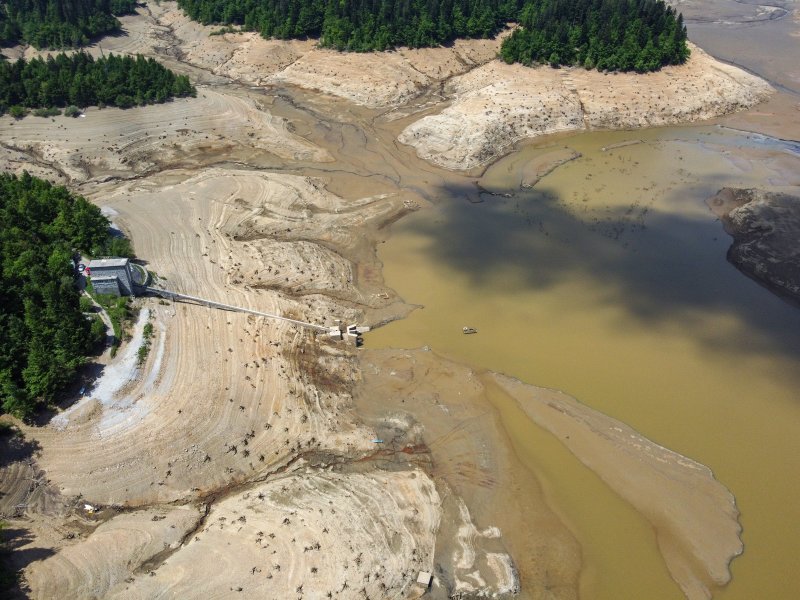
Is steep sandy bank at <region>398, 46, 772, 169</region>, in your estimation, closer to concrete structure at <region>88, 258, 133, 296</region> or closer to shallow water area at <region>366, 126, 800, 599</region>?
shallow water area at <region>366, 126, 800, 599</region>

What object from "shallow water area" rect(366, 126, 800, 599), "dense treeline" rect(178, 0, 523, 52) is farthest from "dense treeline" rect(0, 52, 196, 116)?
"shallow water area" rect(366, 126, 800, 599)

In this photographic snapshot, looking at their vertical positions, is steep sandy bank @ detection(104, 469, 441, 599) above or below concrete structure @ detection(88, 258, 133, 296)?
below

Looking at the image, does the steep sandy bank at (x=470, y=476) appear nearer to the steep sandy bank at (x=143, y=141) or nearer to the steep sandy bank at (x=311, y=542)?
the steep sandy bank at (x=311, y=542)

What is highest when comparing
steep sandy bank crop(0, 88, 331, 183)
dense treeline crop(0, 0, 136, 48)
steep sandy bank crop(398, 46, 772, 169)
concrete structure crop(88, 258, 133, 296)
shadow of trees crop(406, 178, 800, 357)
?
dense treeline crop(0, 0, 136, 48)

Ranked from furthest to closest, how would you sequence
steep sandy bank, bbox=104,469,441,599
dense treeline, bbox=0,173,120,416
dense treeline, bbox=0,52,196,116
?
1. dense treeline, bbox=0,52,196,116
2. dense treeline, bbox=0,173,120,416
3. steep sandy bank, bbox=104,469,441,599

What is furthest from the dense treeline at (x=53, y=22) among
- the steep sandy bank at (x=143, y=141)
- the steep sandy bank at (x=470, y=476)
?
the steep sandy bank at (x=470, y=476)

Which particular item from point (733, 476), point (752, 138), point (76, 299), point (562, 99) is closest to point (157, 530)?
point (76, 299)
